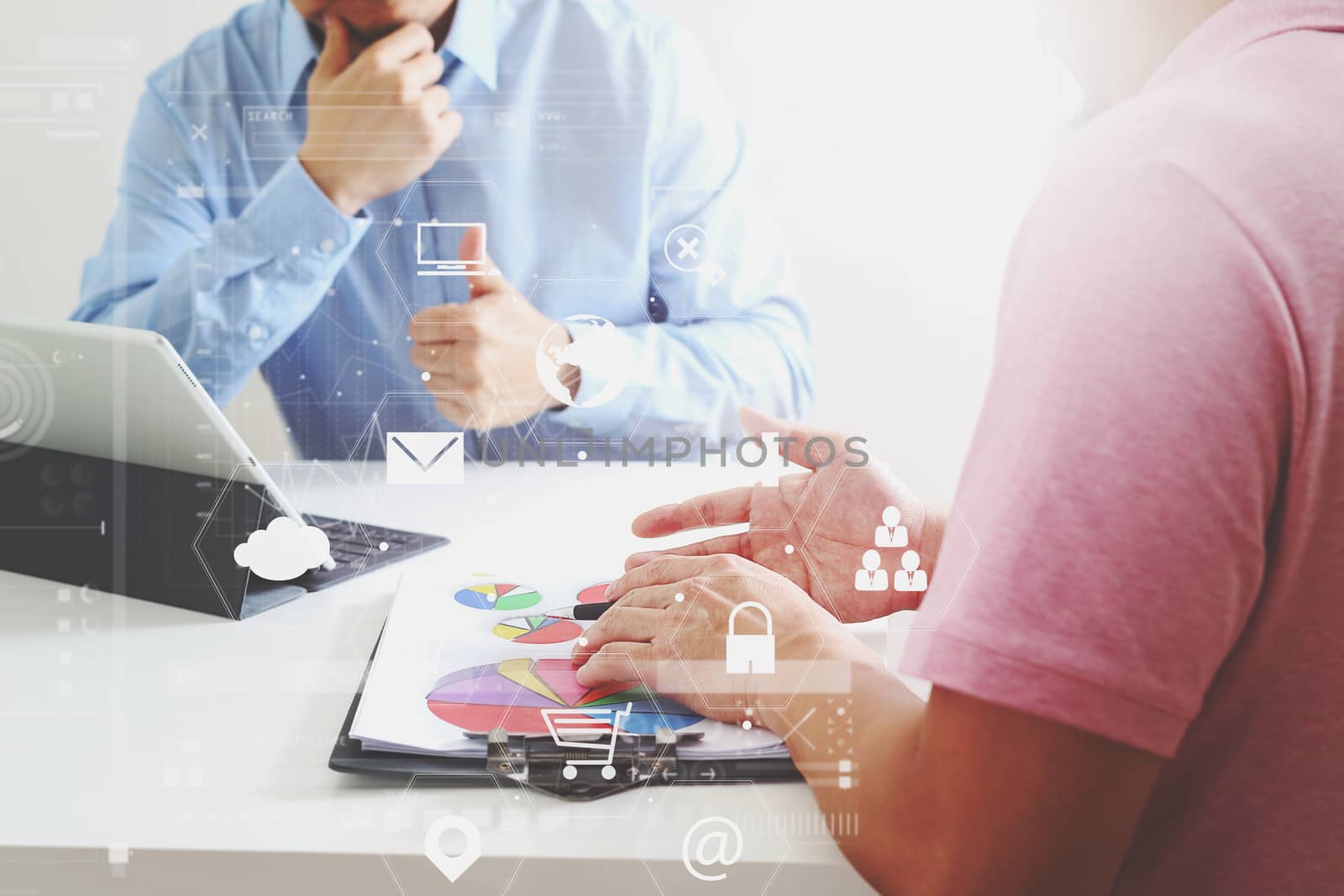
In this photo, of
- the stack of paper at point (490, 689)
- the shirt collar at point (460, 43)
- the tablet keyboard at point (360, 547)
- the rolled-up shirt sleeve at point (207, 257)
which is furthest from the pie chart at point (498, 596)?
the shirt collar at point (460, 43)

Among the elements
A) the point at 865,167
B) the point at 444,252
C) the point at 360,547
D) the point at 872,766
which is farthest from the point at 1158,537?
the point at 865,167

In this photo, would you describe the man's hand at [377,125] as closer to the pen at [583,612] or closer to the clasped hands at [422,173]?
the clasped hands at [422,173]

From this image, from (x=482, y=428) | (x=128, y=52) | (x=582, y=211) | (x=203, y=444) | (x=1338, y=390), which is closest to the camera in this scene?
(x=1338, y=390)

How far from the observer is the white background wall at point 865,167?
1.26 metres

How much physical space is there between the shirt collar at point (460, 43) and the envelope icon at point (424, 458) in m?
0.65

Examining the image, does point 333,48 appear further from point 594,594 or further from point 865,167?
point 594,594

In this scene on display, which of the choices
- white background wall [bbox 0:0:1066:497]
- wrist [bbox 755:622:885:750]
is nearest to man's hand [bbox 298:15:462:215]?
white background wall [bbox 0:0:1066:497]

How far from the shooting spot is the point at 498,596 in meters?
0.59

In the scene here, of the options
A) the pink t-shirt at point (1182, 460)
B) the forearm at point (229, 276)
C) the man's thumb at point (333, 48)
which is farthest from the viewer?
the man's thumb at point (333, 48)

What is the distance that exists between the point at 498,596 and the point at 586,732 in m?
0.19

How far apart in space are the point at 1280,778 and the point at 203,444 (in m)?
0.60

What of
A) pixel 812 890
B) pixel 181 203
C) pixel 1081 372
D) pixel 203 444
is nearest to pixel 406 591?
pixel 203 444

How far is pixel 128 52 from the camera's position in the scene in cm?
70

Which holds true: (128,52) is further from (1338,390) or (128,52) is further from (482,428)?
(1338,390)
